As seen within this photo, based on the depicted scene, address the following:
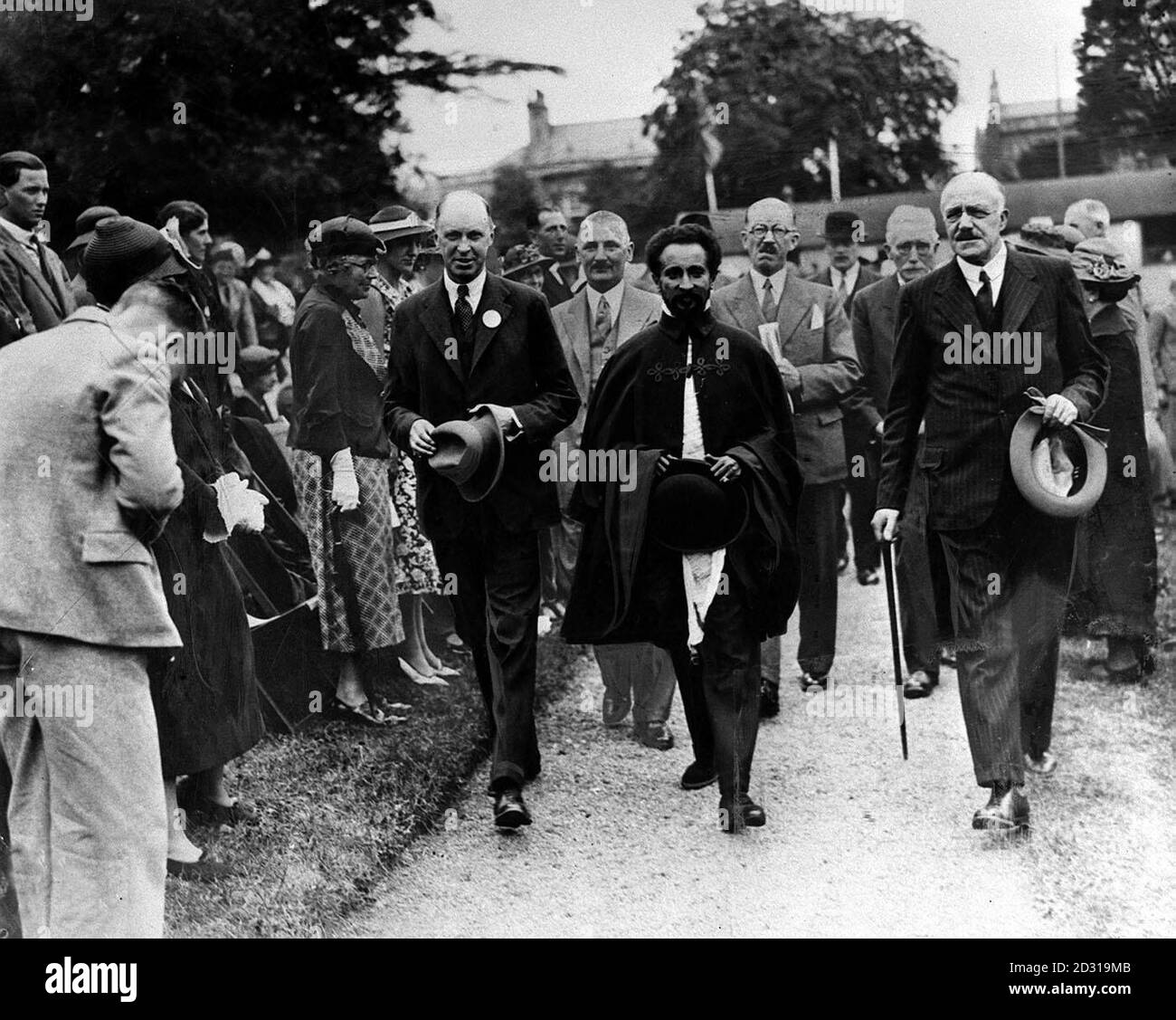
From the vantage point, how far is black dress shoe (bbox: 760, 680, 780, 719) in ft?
20.2

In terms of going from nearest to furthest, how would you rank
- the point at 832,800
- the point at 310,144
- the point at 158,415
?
1. the point at 158,415
2. the point at 832,800
3. the point at 310,144

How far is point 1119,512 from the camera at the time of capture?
6359 mm

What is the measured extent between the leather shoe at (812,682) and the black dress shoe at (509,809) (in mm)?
1655

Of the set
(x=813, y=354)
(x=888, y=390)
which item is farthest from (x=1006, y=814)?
(x=813, y=354)

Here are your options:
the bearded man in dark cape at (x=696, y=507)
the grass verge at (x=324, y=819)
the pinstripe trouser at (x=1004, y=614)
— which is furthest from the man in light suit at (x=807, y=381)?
the grass verge at (x=324, y=819)

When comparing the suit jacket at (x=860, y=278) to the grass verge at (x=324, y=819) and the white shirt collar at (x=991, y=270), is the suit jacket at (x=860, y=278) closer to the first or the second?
the white shirt collar at (x=991, y=270)

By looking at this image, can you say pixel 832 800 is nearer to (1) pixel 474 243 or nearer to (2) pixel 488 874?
(2) pixel 488 874

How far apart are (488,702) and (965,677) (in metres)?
1.88

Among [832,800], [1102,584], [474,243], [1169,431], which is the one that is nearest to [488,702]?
[832,800]

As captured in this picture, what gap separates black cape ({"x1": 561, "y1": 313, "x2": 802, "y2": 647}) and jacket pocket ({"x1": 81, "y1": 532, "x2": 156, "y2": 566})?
196cm

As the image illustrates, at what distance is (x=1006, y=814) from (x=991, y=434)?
1.41 m

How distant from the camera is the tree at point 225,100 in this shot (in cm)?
588

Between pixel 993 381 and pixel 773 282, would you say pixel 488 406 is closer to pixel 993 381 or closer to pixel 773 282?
pixel 773 282

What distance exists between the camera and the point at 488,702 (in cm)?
580
